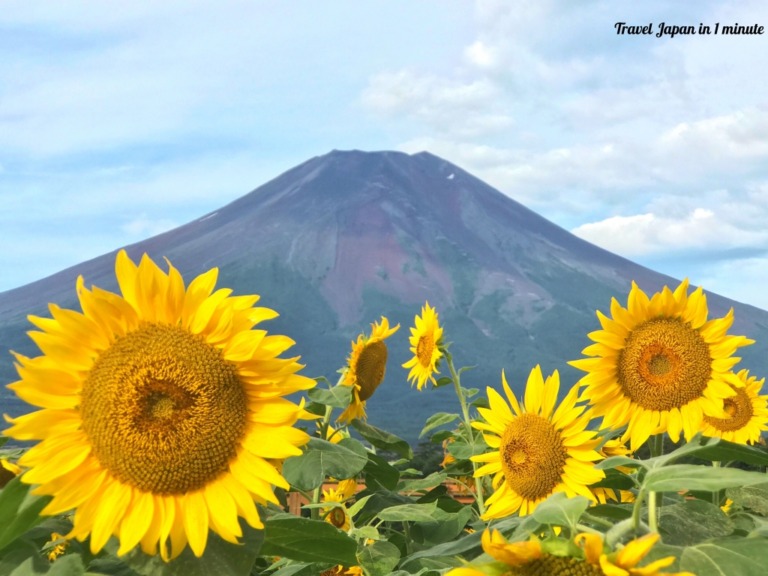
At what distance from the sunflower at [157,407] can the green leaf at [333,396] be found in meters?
1.23

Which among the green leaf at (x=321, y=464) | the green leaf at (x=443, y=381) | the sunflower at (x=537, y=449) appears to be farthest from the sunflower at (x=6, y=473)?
the green leaf at (x=443, y=381)

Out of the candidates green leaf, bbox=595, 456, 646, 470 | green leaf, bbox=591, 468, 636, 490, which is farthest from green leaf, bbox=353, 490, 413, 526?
green leaf, bbox=595, 456, 646, 470

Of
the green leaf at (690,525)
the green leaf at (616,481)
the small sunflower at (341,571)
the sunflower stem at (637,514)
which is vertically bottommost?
the small sunflower at (341,571)

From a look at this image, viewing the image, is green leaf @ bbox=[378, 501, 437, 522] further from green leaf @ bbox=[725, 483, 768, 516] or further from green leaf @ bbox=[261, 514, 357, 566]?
green leaf @ bbox=[725, 483, 768, 516]

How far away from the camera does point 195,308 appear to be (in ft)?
5.76

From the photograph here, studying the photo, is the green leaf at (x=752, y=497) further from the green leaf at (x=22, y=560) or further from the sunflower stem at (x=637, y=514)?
the green leaf at (x=22, y=560)

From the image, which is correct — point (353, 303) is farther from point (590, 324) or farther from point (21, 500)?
point (21, 500)

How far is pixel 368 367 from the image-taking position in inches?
173

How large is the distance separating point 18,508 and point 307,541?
58cm

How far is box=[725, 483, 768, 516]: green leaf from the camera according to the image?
9.42 feet

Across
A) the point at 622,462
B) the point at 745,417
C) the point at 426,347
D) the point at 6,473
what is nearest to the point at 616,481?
the point at 622,462

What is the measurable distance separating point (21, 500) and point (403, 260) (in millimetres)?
120243

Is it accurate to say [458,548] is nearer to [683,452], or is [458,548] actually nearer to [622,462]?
[622,462]

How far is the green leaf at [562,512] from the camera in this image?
1232 mm
